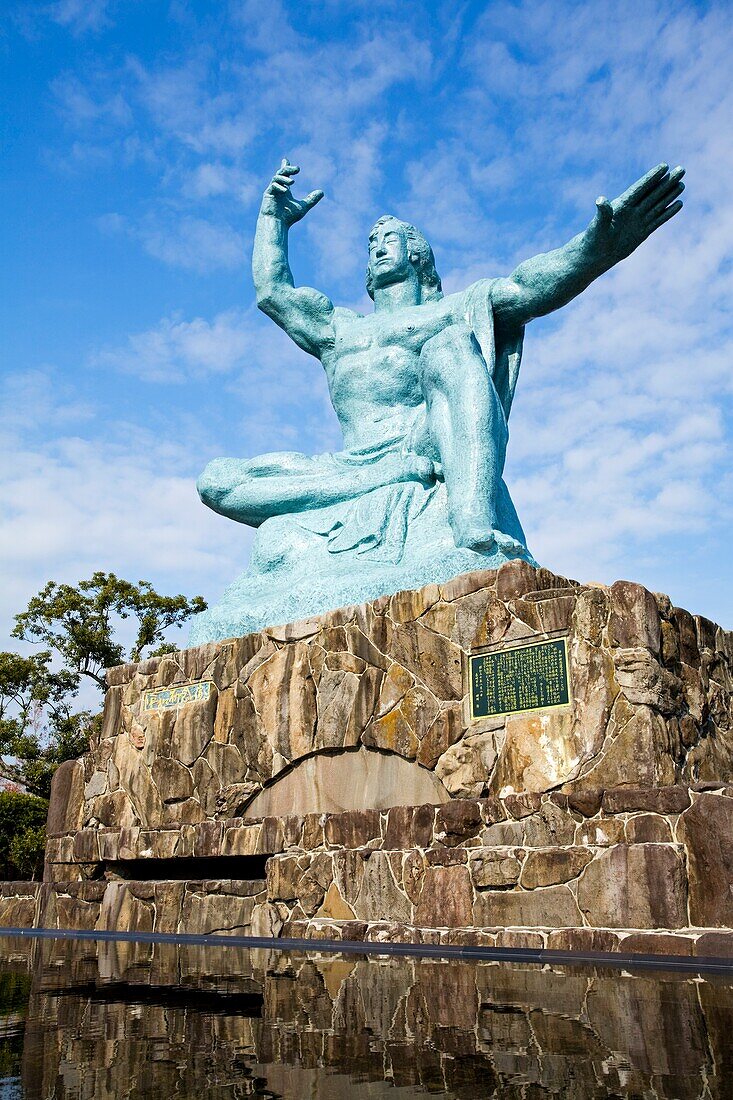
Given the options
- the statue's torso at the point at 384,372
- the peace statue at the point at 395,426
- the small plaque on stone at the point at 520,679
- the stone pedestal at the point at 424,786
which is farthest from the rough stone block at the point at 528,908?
the statue's torso at the point at 384,372

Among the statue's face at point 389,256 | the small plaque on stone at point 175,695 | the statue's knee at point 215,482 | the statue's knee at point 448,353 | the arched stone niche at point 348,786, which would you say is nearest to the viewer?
the arched stone niche at point 348,786

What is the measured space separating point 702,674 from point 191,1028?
3.74 metres

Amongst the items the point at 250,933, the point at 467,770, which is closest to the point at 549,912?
the point at 467,770

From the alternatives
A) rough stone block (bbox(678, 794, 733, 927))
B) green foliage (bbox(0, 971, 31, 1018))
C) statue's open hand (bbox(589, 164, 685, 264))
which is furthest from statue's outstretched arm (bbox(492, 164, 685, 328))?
green foliage (bbox(0, 971, 31, 1018))

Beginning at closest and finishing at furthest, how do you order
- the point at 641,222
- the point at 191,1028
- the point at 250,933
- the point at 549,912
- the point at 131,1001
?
the point at 191,1028
the point at 131,1001
the point at 549,912
the point at 250,933
the point at 641,222

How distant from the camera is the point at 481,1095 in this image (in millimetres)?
1837

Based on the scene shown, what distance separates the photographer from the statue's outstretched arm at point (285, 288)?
8.98 m

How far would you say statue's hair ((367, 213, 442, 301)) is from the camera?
29.2 ft

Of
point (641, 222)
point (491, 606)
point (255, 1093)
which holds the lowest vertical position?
point (255, 1093)

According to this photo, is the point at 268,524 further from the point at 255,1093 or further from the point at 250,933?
the point at 255,1093

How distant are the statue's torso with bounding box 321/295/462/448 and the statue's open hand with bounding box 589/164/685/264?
4.81 feet

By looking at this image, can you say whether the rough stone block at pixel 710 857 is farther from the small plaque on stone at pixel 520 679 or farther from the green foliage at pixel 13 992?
the green foliage at pixel 13 992

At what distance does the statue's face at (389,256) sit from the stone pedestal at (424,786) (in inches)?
142

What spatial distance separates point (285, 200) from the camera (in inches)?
351
